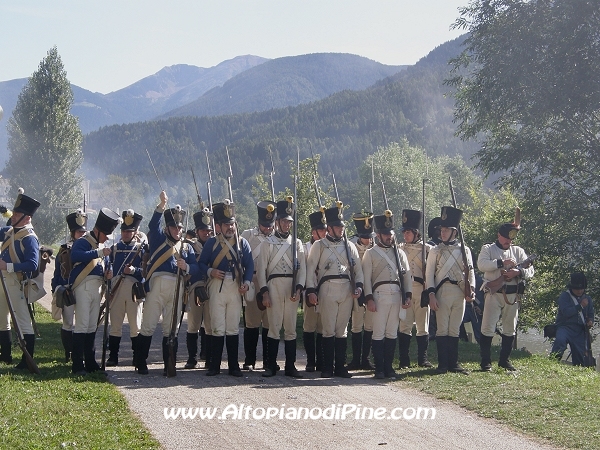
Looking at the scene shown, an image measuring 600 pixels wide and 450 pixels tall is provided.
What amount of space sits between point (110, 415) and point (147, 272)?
11.0ft

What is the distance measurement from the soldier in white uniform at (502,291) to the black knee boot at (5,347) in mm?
Result: 7268

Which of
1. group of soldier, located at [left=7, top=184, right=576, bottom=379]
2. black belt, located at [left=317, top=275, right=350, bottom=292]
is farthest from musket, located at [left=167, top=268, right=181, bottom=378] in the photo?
black belt, located at [left=317, top=275, right=350, bottom=292]

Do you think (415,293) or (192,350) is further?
(415,293)

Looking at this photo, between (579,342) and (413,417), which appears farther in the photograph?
(579,342)

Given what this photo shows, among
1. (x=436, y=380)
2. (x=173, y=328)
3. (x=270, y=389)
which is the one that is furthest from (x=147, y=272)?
(x=436, y=380)

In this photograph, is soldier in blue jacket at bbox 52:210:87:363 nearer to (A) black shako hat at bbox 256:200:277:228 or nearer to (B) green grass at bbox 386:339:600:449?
(A) black shako hat at bbox 256:200:277:228

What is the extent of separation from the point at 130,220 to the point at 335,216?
10.2 ft

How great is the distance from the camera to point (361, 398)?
1053 cm

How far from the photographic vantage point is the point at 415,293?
14.0 m

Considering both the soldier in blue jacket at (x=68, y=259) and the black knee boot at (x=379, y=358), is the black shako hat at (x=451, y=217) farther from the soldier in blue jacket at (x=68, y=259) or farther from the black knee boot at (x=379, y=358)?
the soldier in blue jacket at (x=68, y=259)

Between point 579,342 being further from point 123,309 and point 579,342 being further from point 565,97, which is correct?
point 123,309

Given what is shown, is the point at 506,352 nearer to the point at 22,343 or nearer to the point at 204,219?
the point at 204,219

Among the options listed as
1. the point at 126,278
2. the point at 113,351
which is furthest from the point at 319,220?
the point at 113,351
